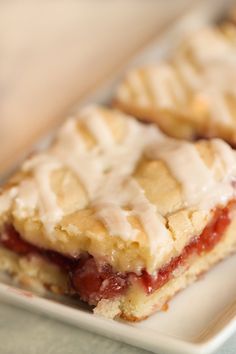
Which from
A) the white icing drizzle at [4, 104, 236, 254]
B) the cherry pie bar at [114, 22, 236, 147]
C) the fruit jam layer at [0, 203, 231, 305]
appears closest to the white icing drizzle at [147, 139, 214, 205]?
the white icing drizzle at [4, 104, 236, 254]

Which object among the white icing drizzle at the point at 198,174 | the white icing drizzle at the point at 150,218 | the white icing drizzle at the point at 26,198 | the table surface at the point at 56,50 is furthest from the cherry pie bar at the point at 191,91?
the white icing drizzle at the point at 26,198

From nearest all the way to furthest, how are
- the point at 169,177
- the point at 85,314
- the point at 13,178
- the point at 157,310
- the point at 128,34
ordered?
the point at 85,314 < the point at 157,310 < the point at 169,177 < the point at 13,178 < the point at 128,34

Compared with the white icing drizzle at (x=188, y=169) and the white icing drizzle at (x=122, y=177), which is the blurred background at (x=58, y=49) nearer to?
the white icing drizzle at (x=122, y=177)

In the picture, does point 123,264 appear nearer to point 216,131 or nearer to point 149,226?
point 149,226

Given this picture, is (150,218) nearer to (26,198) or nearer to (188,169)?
(188,169)

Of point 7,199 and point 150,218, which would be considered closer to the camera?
point 150,218

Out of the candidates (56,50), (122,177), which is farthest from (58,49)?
(122,177)

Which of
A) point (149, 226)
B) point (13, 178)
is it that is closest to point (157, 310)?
point (149, 226)
